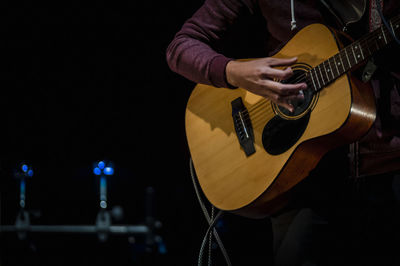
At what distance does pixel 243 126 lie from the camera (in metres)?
1.32

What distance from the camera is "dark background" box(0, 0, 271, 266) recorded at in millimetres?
3822

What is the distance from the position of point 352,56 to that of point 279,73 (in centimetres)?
22

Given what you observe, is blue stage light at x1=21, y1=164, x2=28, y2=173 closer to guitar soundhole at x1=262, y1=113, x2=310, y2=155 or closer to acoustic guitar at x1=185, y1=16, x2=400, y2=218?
acoustic guitar at x1=185, y1=16, x2=400, y2=218

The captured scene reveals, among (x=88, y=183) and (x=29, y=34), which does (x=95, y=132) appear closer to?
(x=88, y=183)

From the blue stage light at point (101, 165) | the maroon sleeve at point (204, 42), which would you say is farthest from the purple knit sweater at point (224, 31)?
the blue stage light at point (101, 165)

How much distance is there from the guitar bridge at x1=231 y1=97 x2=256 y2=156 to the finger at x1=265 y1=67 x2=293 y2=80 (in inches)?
8.0

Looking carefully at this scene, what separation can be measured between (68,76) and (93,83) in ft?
1.02

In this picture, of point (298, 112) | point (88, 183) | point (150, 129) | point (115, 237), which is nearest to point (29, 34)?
point (150, 129)

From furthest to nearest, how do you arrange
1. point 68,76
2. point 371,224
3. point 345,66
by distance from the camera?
point 68,76, point 371,224, point 345,66

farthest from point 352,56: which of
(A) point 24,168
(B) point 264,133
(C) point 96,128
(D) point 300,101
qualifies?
(A) point 24,168

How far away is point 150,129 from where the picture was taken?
456 cm

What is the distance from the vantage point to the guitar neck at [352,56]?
3.06 ft

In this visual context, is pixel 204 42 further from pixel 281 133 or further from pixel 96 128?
pixel 96 128

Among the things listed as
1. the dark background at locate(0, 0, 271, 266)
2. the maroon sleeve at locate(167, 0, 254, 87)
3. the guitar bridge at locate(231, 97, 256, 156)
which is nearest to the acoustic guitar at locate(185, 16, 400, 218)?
the guitar bridge at locate(231, 97, 256, 156)
